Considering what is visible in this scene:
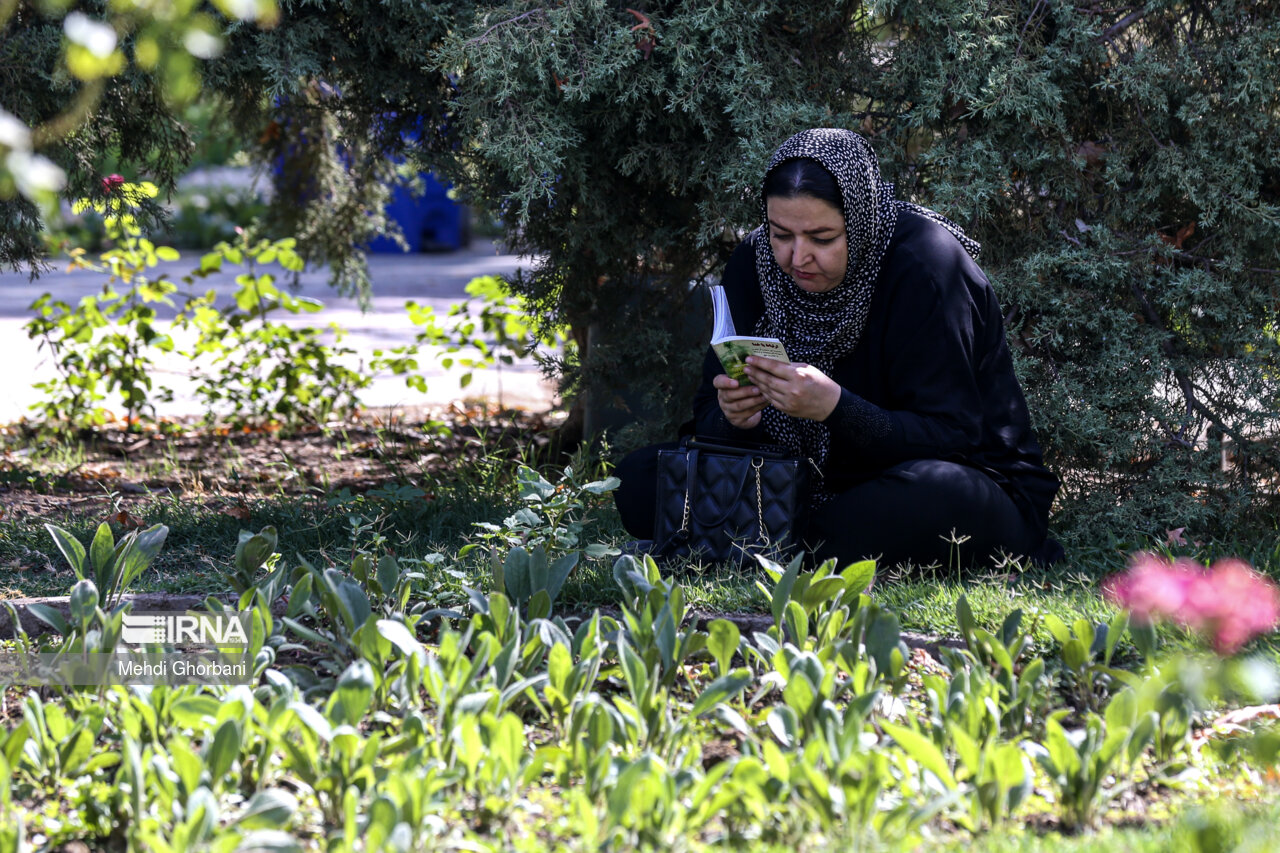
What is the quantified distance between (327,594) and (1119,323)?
2462 mm

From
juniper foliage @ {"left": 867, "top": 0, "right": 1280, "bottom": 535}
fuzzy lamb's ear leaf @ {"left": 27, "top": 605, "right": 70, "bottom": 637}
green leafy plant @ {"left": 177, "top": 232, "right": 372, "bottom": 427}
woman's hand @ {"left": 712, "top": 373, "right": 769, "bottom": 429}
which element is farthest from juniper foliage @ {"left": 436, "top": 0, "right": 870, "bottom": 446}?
fuzzy lamb's ear leaf @ {"left": 27, "top": 605, "right": 70, "bottom": 637}

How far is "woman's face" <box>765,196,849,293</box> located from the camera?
3082mm

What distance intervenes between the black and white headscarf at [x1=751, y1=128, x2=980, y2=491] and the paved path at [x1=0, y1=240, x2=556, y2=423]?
1.62 m

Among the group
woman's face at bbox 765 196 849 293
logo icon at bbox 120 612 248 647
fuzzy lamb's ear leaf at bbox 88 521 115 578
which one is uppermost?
woman's face at bbox 765 196 849 293

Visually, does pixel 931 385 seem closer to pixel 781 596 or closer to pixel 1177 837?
pixel 781 596

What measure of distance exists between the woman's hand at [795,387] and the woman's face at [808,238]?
0.32 m

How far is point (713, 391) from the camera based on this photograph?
140 inches

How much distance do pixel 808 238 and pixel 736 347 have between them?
38cm

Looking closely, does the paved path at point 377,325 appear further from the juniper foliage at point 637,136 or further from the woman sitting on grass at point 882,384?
the woman sitting on grass at point 882,384

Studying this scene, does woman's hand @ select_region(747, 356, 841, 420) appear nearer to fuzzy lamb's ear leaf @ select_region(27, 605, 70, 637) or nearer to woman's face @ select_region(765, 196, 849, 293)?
woman's face @ select_region(765, 196, 849, 293)

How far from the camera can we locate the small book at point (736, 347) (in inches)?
116

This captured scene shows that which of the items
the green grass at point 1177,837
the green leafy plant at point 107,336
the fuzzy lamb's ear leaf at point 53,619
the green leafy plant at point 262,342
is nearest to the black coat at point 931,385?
the green grass at point 1177,837

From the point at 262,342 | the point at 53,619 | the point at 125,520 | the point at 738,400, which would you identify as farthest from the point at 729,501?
the point at 262,342

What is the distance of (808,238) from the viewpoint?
312cm
